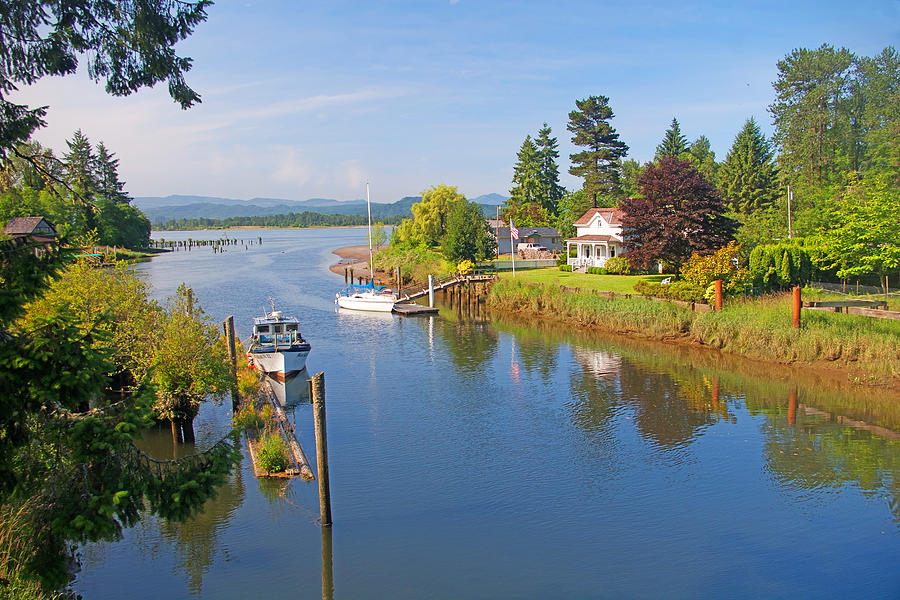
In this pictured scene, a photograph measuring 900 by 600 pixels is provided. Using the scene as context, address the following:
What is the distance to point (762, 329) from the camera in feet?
107

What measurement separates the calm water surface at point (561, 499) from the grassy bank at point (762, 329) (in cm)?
145

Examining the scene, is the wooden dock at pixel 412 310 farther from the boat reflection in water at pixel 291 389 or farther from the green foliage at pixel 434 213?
the green foliage at pixel 434 213

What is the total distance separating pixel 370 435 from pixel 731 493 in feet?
38.0

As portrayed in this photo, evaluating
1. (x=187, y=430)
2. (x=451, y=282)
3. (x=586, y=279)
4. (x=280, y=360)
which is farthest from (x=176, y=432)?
(x=451, y=282)

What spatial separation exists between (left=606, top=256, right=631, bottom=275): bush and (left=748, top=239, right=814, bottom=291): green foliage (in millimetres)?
15416

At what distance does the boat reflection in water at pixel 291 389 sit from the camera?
28.5m

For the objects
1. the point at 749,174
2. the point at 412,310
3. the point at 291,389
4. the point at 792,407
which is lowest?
the point at 792,407

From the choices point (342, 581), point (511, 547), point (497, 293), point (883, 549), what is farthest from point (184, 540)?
point (497, 293)

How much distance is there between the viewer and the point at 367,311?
2122 inches

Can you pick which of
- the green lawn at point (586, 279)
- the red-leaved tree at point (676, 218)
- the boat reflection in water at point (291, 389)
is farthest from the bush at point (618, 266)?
the boat reflection in water at point (291, 389)

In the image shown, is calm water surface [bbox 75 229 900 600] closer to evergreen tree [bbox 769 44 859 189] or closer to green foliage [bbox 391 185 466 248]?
evergreen tree [bbox 769 44 859 189]

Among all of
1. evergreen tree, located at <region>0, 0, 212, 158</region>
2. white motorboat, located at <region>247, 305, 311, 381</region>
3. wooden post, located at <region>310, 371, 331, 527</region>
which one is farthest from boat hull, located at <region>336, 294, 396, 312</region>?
evergreen tree, located at <region>0, 0, 212, 158</region>

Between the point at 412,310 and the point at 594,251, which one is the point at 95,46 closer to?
the point at 412,310

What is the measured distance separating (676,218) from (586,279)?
32.2 feet
